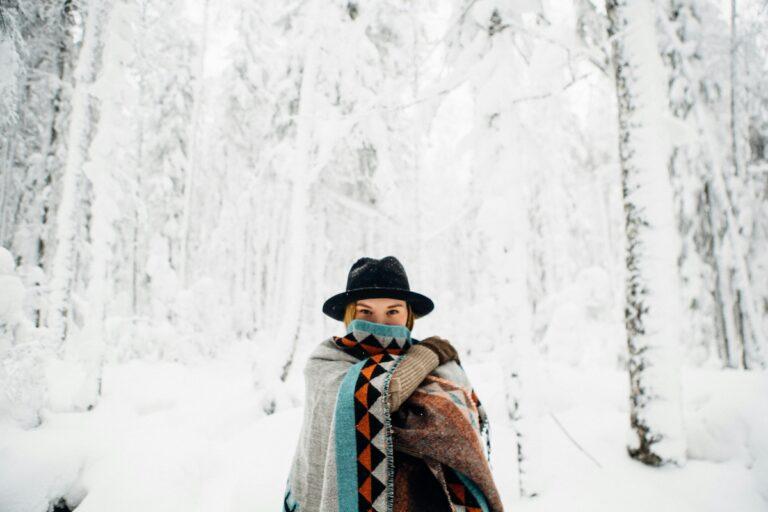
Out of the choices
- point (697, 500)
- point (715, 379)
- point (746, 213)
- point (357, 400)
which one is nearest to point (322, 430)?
point (357, 400)

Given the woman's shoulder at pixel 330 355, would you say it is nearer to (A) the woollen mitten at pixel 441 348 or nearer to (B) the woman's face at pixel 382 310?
(B) the woman's face at pixel 382 310

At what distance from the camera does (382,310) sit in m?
1.94

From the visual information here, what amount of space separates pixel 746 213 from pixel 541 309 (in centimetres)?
636

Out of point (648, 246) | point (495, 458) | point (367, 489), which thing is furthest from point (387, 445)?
point (495, 458)

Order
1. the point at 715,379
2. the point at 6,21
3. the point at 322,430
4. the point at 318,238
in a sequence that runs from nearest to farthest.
A: 1. the point at 322,430
2. the point at 6,21
3. the point at 715,379
4. the point at 318,238

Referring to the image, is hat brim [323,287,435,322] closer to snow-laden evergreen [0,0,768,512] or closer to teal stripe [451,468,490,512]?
teal stripe [451,468,490,512]

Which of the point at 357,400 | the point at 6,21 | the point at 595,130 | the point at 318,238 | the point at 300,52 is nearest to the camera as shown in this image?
the point at 357,400

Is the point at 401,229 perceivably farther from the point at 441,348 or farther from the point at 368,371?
the point at 368,371

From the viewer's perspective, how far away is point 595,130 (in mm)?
22391

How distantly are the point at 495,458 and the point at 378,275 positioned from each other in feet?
16.2

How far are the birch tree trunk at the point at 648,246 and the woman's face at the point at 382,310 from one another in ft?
13.4

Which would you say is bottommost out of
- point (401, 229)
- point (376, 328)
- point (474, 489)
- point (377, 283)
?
point (474, 489)

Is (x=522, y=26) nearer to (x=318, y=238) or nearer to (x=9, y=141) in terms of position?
(x=318, y=238)

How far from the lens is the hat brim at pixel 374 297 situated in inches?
74.9
